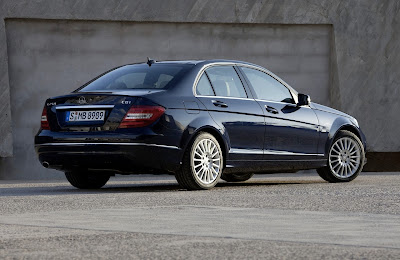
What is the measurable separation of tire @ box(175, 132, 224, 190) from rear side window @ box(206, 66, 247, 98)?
0.76m

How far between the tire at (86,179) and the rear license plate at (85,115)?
1.24 metres

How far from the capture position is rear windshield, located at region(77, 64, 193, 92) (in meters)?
12.6

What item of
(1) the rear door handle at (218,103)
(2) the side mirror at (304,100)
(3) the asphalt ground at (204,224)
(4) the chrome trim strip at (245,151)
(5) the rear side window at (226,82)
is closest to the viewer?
(3) the asphalt ground at (204,224)

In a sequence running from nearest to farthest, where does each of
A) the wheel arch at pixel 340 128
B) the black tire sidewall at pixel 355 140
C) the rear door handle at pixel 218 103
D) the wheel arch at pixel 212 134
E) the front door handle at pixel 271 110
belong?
the wheel arch at pixel 212 134 → the rear door handle at pixel 218 103 → the front door handle at pixel 271 110 → the wheel arch at pixel 340 128 → the black tire sidewall at pixel 355 140

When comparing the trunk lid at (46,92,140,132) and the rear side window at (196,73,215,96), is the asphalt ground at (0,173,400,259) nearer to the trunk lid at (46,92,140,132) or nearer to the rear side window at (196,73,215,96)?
the trunk lid at (46,92,140,132)

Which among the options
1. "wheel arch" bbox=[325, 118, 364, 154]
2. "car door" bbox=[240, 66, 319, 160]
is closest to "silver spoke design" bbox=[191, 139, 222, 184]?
"car door" bbox=[240, 66, 319, 160]

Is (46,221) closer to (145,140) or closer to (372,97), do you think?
(145,140)

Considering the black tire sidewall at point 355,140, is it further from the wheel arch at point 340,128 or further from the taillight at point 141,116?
the taillight at point 141,116

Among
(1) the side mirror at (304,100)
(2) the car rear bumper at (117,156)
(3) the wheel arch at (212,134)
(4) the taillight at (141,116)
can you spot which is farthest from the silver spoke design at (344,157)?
(4) the taillight at (141,116)

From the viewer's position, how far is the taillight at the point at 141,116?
11.9 meters

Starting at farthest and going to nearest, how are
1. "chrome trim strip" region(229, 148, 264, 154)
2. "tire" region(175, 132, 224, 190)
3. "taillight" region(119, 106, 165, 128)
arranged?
"chrome trim strip" region(229, 148, 264, 154), "tire" region(175, 132, 224, 190), "taillight" region(119, 106, 165, 128)

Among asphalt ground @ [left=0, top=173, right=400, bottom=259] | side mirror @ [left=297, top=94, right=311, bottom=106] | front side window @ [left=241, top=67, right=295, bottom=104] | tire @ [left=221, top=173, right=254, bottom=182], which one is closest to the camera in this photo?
asphalt ground @ [left=0, top=173, right=400, bottom=259]

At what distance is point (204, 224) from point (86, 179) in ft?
17.8

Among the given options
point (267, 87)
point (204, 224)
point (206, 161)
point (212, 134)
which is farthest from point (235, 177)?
point (204, 224)
